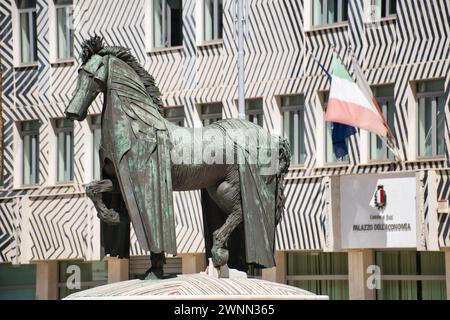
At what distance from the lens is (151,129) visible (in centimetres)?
2659

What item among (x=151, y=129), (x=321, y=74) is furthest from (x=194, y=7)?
(x=151, y=129)

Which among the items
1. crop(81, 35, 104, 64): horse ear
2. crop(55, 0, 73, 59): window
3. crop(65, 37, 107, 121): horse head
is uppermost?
crop(55, 0, 73, 59): window

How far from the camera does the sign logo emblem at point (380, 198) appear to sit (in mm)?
47375

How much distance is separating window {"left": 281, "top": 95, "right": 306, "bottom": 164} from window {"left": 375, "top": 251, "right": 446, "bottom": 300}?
152 inches

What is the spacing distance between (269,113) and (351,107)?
4999mm

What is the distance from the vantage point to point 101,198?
26.8 metres

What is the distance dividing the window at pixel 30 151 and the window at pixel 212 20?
24.9 ft

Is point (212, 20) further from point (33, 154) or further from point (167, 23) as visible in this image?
point (33, 154)

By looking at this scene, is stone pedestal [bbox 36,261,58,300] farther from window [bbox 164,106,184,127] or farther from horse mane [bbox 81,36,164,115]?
horse mane [bbox 81,36,164,115]

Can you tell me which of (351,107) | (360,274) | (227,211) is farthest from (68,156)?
(227,211)

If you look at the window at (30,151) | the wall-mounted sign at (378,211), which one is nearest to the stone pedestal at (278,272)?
the wall-mounted sign at (378,211)

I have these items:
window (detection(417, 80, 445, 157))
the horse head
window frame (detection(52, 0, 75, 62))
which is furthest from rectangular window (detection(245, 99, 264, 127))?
the horse head

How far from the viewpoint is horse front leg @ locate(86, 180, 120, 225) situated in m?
26.6
